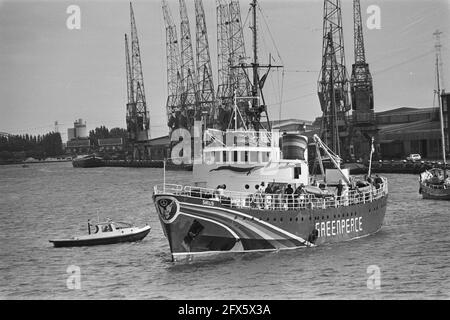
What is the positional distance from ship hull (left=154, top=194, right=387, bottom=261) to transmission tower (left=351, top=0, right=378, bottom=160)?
291 ft

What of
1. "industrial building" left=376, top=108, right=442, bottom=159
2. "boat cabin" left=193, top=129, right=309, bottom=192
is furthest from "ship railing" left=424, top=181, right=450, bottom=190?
"industrial building" left=376, top=108, right=442, bottom=159

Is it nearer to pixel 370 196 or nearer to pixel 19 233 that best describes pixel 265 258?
pixel 370 196

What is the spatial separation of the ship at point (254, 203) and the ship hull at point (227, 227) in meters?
0.04

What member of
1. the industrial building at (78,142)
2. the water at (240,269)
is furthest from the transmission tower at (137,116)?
the water at (240,269)

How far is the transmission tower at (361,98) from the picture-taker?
12625 cm

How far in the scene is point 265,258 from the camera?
3578 centimetres

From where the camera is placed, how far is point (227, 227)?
35.2 meters

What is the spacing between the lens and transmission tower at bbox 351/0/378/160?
126250 mm

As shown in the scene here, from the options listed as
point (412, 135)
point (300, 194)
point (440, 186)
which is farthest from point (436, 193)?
point (412, 135)

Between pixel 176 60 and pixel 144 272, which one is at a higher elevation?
pixel 176 60

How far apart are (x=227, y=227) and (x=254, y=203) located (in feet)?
6.07
